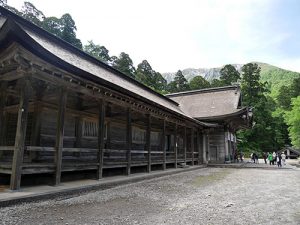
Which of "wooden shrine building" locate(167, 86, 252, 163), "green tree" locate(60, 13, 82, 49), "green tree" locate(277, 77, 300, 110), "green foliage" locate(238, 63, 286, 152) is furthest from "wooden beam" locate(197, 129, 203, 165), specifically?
"green tree" locate(277, 77, 300, 110)

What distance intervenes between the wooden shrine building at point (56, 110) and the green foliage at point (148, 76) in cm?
3397

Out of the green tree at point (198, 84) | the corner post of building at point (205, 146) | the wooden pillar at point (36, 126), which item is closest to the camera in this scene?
the wooden pillar at point (36, 126)

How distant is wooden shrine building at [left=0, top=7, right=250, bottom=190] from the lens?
635 cm

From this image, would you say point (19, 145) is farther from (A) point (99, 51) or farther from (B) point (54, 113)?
(A) point (99, 51)

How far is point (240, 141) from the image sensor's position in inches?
1756

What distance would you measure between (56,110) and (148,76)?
42657mm

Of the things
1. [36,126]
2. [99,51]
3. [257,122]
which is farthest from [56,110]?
[99,51]

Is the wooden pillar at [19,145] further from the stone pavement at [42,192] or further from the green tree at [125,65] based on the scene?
the green tree at [125,65]

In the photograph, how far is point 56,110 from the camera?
415 inches

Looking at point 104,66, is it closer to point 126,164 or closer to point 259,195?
point 126,164

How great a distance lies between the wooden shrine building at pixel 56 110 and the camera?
6.35m

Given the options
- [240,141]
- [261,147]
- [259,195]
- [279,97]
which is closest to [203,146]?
[259,195]

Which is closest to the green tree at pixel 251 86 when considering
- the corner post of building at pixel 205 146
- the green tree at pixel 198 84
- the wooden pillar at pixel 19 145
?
the green tree at pixel 198 84

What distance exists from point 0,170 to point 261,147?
156ft
